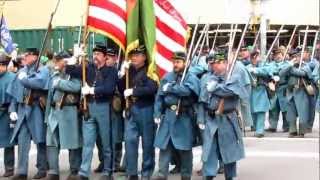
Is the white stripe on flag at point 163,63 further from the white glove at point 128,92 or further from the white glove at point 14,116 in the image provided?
the white glove at point 14,116

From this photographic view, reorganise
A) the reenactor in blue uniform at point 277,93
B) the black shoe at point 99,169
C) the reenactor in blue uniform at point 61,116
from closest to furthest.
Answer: the reenactor in blue uniform at point 61,116, the black shoe at point 99,169, the reenactor in blue uniform at point 277,93

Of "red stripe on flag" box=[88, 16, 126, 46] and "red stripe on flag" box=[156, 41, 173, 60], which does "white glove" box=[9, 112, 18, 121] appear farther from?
"red stripe on flag" box=[156, 41, 173, 60]

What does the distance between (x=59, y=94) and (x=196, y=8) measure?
74.5 feet

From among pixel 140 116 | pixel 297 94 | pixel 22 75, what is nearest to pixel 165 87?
pixel 140 116

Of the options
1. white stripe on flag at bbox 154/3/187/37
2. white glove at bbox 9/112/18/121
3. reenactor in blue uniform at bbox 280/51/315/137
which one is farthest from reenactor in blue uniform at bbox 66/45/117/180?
reenactor in blue uniform at bbox 280/51/315/137

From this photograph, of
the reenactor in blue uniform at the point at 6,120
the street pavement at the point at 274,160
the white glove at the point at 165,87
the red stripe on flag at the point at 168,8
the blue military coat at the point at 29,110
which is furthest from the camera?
the reenactor in blue uniform at the point at 6,120

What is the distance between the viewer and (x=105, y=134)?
984 cm

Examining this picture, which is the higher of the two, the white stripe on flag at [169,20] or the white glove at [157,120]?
the white stripe on flag at [169,20]

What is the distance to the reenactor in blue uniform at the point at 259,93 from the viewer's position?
14703 mm

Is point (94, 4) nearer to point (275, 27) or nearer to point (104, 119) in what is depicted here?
point (104, 119)

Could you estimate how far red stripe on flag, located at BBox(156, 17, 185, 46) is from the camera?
10.0 m

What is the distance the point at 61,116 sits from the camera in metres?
9.96

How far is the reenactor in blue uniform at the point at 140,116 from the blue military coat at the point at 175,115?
6.3 inches

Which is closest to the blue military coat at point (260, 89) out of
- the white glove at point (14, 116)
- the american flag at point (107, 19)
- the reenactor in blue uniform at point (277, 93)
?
the reenactor in blue uniform at point (277, 93)
